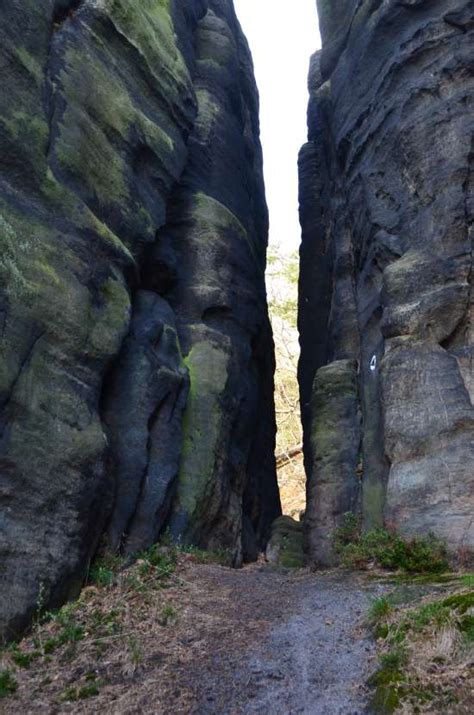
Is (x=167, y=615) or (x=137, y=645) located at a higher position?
(x=167, y=615)

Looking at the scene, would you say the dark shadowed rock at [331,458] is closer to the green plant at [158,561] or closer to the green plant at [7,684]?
the green plant at [158,561]

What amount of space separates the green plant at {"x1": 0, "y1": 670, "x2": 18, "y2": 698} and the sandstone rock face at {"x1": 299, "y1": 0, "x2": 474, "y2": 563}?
A: 23.0 feet

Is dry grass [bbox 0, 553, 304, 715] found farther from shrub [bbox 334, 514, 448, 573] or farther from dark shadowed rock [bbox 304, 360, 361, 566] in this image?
dark shadowed rock [bbox 304, 360, 361, 566]

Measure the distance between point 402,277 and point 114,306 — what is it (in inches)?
242

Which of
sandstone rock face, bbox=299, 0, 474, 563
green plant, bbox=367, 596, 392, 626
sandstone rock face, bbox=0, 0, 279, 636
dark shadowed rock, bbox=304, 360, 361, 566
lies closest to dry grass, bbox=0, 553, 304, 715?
sandstone rock face, bbox=0, 0, 279, 636

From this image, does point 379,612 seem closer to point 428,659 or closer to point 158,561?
→ point 428,659

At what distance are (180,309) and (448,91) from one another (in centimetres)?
808

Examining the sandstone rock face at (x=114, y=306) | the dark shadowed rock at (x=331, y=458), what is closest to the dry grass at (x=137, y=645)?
the sandstone rock face at (x=114, y=306)

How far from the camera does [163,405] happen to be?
13594 mm

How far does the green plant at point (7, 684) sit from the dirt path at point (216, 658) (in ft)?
0.22

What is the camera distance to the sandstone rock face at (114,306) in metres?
9.22

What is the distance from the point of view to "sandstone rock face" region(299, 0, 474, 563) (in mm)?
12227

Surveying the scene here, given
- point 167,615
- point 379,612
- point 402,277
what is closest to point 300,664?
point 379,612

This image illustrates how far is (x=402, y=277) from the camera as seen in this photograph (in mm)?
14188
